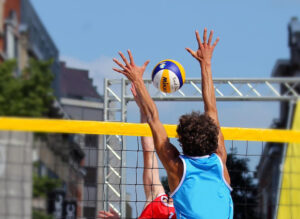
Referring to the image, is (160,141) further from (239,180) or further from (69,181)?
(69,181)

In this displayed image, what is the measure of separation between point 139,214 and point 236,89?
3.12m

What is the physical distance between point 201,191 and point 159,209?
1.56m

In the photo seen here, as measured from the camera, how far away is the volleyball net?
4.11 meters

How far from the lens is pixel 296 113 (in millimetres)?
7941

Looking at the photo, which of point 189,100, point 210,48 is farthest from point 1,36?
point 210,48

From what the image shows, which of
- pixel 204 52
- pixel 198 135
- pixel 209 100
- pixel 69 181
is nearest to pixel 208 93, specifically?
pixel 209 100

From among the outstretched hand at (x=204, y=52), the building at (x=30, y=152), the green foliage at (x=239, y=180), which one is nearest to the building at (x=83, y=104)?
the building at (x=30, y=152)

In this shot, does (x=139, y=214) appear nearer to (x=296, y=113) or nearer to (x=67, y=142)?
(x=296, y=113)

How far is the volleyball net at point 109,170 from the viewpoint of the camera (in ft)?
13.5

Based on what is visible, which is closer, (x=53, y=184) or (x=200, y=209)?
(x=200, y=209)

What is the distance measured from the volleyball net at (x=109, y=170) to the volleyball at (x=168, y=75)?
306mm

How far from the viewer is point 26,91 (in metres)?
13.4

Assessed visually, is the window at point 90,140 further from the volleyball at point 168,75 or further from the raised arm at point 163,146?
the raised arm at point 163,146

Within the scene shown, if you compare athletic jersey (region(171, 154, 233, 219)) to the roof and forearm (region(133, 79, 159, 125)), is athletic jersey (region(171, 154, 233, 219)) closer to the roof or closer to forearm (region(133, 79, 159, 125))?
forearm (region(133, 79, 159, 125))
